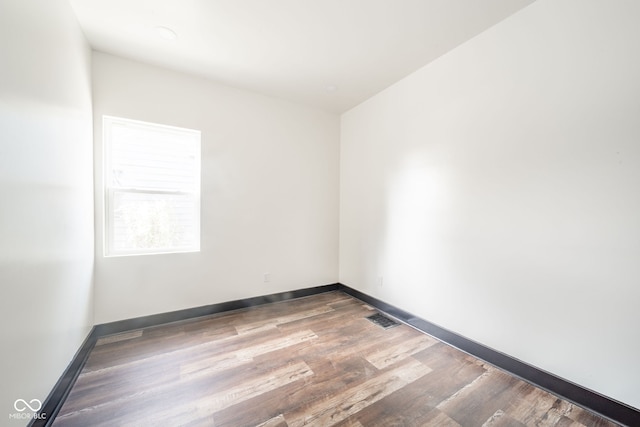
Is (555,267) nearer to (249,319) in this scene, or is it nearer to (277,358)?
(277,358)

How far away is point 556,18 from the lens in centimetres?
157

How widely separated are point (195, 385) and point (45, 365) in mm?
824

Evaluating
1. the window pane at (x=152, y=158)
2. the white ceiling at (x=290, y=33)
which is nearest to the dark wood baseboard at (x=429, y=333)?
the window pane at (x=152, y=158)

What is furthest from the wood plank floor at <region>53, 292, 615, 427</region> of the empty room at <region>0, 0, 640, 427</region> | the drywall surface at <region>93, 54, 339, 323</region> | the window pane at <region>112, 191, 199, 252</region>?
the window pane at <region>112, 191, 199, 252</region>

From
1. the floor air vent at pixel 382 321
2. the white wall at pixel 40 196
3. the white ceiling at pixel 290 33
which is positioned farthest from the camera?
the floor air vent at pixel 382 321

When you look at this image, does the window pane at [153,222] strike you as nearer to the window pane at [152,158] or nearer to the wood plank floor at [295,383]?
the window pane at [152,158]

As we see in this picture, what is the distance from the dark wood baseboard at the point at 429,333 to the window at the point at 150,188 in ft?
2.32

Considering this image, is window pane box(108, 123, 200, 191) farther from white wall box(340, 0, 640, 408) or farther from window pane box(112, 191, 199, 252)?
white wall box(340, 0, 640, 408)

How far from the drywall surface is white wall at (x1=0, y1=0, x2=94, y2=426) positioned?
39 centimetres

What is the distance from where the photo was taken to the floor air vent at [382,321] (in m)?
2.54

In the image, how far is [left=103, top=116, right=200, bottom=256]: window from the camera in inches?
91.2

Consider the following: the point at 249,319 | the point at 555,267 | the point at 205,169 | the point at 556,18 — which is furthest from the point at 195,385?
the point at 556,18

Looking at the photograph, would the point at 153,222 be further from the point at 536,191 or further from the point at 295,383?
the point at 536,191

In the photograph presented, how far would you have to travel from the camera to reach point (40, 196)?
1.31 m
